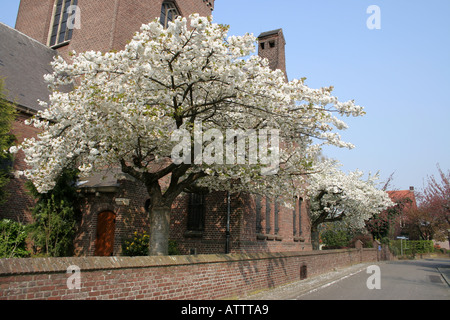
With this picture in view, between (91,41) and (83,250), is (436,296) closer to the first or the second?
(83,250)

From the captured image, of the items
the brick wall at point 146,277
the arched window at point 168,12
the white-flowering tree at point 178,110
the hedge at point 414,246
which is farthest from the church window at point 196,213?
the hedge at point 414,246

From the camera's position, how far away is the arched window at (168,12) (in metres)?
24.2

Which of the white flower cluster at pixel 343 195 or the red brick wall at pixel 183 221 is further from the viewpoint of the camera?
the white flower cluster at pixel 343 195

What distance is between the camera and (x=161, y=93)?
900cm

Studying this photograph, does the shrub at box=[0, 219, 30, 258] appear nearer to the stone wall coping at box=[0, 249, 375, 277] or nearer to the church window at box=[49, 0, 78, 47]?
the stone wall coping at box=[0, 249, 375, 277]

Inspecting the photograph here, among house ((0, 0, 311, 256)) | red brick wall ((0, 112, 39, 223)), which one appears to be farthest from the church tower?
red brick wall ((0, 112, 39, 223))

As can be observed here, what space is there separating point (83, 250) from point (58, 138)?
686 centimetres

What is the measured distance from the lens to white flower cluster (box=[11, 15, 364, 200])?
8219 mm

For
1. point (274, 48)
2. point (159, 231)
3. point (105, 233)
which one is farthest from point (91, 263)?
point (274, 48)

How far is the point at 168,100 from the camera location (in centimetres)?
881

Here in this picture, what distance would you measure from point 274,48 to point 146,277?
67.6 ft

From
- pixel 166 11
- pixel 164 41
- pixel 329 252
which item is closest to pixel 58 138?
pixel 164 41

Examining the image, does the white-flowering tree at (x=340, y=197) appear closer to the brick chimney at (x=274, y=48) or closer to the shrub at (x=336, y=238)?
the shrub at (x=336, y=238)

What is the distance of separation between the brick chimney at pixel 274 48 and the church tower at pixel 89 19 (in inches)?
251
